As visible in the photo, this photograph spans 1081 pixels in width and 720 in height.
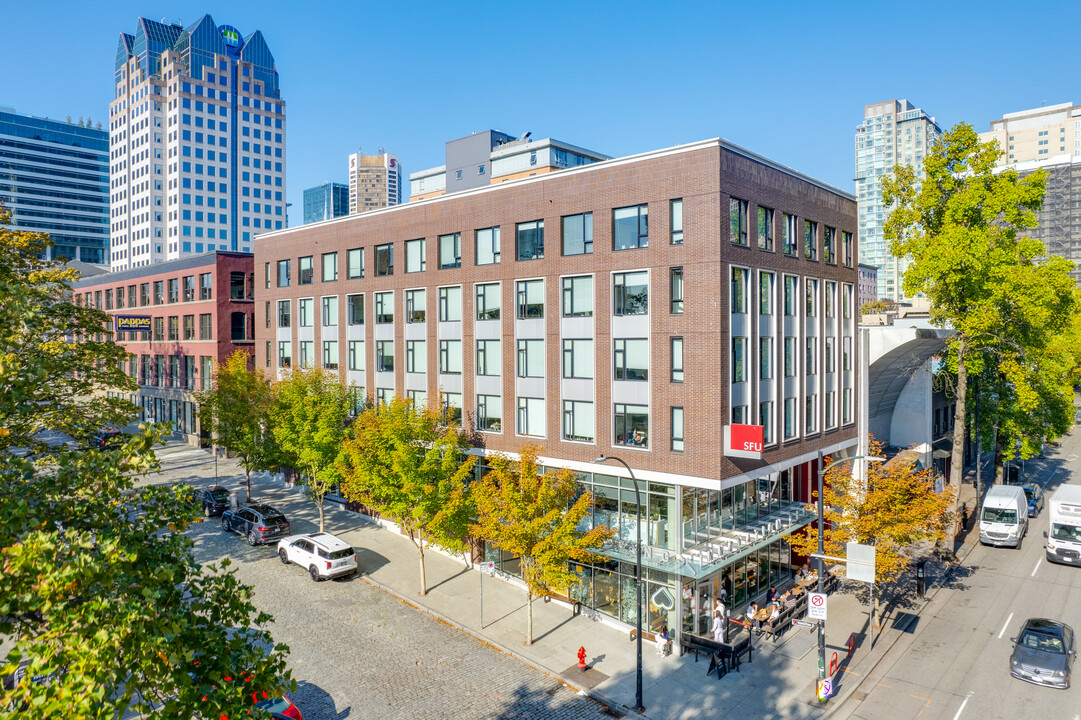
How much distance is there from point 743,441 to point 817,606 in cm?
621

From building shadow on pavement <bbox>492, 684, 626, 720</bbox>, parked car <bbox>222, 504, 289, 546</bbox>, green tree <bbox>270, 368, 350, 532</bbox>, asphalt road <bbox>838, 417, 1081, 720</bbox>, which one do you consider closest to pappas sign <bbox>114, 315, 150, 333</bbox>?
green tree <bbox>270, 368, 350, 532</bbox>

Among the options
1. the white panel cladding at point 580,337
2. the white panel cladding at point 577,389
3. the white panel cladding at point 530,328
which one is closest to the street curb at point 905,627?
the white panel cladding at point 580,337

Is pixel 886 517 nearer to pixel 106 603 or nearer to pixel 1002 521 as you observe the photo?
pixel 1002 521

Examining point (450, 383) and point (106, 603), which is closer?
point (106, 603)

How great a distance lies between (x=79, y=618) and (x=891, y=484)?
27.3 metres

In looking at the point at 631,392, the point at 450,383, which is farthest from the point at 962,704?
the point at 450,383

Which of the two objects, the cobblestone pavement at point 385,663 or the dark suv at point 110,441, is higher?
the dark suv at point 110,441

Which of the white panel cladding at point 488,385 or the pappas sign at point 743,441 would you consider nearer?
the pappas sign at point 743,441

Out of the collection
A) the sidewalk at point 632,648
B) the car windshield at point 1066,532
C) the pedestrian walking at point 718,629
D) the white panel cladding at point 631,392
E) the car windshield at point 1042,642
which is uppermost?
the white panel cladding at point 631,392

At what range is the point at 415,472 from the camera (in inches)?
1129

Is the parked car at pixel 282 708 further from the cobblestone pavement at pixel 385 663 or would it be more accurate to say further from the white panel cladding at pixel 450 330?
the white panel cladding at pixel 450 330

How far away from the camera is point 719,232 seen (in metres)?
25.7

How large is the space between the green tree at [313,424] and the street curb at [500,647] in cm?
672

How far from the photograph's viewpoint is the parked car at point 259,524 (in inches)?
1380
